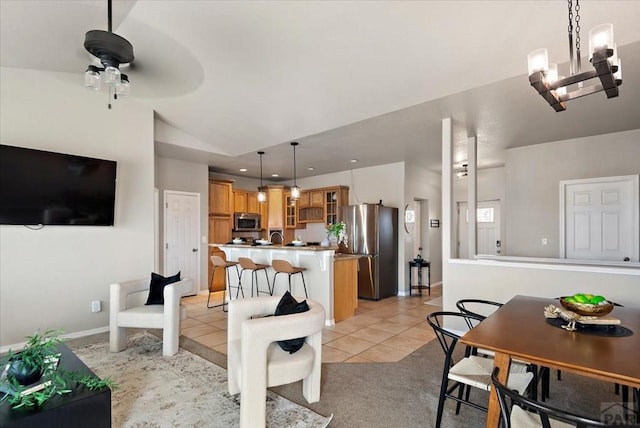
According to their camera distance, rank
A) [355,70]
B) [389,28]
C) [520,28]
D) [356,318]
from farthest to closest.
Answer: [356,318], [355,70], [389,28], [520,28]

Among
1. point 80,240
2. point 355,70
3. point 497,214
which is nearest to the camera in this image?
point 355,70

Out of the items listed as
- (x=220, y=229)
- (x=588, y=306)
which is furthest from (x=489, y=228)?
(x=220, y=229)

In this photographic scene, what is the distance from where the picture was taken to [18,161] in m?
3.46

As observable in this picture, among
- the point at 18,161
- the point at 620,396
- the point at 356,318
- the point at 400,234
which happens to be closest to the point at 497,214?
the point at 400,234

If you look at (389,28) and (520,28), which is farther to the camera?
(389,28)

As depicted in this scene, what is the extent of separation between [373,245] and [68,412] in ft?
16.9

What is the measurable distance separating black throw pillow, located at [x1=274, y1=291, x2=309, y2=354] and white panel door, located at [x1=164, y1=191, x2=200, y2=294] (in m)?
4.30

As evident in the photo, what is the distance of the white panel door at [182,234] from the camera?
6.03 metres

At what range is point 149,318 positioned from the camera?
3365 millimetres

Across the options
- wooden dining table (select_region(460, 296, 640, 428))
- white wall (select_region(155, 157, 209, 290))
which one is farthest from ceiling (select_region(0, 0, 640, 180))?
wooden dining table (select_region(460, 296, 640, 428))

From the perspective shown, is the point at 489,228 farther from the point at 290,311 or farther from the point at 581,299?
Answer: the point at 290,311

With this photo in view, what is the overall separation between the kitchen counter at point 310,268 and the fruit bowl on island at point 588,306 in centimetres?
281

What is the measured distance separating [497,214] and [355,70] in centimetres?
542

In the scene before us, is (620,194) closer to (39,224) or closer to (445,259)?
(445,259)
